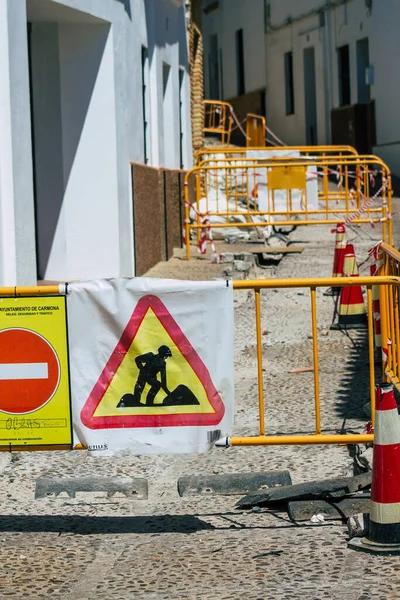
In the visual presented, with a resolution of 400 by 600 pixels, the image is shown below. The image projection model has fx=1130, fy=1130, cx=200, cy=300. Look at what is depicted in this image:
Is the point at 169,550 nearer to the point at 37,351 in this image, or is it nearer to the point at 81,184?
the point at 37,351

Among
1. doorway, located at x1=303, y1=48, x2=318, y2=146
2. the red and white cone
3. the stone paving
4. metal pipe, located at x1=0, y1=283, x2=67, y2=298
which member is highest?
doorway, located at x1=303, y1=48, x2=318, y2=146

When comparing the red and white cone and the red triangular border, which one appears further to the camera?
the red and white cone

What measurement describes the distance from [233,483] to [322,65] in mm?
27490

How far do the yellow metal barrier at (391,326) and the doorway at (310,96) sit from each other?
90.3 ft

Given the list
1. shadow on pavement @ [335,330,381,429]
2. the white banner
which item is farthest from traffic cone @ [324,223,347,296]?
the white banner

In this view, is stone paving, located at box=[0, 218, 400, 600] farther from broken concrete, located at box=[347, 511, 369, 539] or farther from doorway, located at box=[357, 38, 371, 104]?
doorway, located at box=[357, 38, 371, 104]

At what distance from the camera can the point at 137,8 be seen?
15.5 meters

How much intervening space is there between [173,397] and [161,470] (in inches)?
50.7

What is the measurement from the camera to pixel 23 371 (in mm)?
5656

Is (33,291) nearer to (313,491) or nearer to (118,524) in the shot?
(118,524)

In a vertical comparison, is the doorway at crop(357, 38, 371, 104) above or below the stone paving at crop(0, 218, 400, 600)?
above

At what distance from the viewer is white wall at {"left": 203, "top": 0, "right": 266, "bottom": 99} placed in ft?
123

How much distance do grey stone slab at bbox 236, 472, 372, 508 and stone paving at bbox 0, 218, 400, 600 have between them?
0.08 m

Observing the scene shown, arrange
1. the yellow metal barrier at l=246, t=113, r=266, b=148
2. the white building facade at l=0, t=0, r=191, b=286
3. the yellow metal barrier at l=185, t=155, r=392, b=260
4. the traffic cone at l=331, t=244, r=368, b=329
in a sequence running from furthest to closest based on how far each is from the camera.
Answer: the yellow metal barrier at l=246, t=113, r=266, b=148 → the yellow metal barrier at l=185, t=155, r=392, b=260 → the white building facade at l=0, t=0, r=191, b=286 → the traffic cone at l=331, t=244, r=368, b=329
